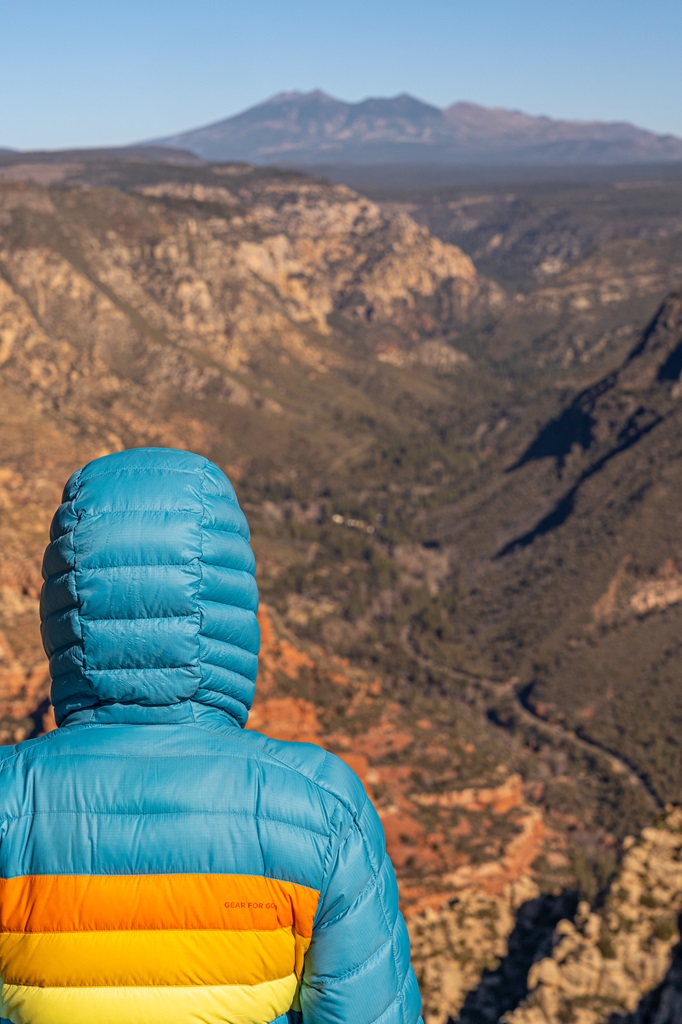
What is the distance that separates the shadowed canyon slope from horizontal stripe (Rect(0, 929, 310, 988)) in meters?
28.4

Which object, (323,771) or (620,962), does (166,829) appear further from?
(620,962)

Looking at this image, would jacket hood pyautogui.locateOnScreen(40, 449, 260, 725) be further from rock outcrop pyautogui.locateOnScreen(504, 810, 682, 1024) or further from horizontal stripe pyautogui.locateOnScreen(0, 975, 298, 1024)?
rock outcrop pyautogui.locateOnScreen(504, 810, 682, 1024)

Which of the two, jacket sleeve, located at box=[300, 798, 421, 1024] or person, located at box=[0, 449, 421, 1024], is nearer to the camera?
person, located at box=[0, 449, 421, 1024]

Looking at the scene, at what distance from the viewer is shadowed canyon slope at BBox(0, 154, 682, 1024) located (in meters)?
50.9

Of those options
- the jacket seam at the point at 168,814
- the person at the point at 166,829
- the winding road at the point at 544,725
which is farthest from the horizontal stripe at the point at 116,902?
the winding road at the point at 544,725

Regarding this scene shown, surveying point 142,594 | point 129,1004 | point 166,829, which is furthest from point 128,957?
point 142,594

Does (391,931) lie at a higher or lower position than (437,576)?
higher

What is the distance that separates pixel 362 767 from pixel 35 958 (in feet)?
166

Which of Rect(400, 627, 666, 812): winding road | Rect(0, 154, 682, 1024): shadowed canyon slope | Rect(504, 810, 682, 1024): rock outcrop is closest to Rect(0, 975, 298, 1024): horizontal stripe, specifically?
Rect(504, 810, 682, 1024): rock outcrop

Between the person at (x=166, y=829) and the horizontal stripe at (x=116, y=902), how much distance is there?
1 centimetres

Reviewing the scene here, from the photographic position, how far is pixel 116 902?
6043 millimetres

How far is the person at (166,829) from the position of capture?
19.8ft

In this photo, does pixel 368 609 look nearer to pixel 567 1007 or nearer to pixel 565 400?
pixel 565 400

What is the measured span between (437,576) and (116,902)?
419ft
